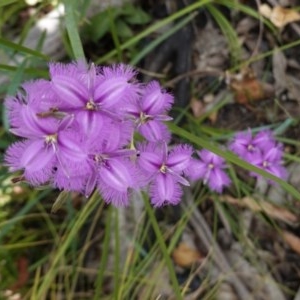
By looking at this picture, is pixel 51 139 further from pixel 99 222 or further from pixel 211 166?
pixel 99 222

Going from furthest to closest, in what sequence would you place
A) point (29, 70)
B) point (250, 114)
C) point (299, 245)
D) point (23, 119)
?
point (250, 114) < point (299, 245) < point (29, 70) < point (23, 119)

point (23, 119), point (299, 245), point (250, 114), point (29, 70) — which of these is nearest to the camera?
point (23, 119)

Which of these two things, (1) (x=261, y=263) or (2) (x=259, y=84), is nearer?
(1) (x=261, y=263)

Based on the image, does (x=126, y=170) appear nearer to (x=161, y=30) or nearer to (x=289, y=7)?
(x=161, y=30)

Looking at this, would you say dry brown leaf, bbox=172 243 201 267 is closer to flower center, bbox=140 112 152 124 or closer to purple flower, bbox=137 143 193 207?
purple flower, bbox=137 143 193 207

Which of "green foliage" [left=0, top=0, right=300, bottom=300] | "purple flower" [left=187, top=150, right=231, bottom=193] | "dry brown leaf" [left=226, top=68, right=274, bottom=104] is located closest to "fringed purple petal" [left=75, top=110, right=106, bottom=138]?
"purple flower" [left=187, top=150, right=231, bottom=193]

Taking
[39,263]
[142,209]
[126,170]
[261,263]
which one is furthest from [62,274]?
[126,170]
